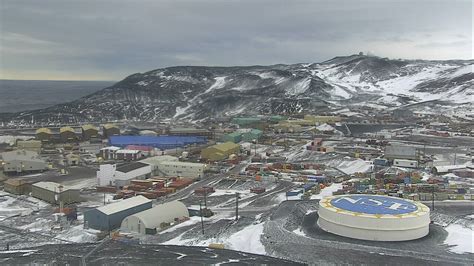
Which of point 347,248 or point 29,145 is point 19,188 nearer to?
point 29,145

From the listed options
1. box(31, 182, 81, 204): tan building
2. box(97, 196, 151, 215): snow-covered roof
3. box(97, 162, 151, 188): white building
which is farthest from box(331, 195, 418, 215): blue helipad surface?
box(97, 162, 151, 188): white building

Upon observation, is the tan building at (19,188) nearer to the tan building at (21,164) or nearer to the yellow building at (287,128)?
the tan building at (21,164)

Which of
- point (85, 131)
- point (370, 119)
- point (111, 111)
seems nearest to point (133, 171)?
point (85, 131)

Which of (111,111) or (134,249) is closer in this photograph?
(134,249)

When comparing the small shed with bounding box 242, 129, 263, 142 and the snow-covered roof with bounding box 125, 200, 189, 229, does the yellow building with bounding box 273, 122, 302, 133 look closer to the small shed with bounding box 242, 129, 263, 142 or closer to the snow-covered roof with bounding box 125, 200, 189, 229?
the small shed with bounding box 242, 129, 263, 142

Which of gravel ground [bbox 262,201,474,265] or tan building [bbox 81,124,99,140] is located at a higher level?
tan building [bbox 81,124,99,140]

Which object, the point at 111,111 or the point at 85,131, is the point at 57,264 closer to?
Answer: the point at 85,131

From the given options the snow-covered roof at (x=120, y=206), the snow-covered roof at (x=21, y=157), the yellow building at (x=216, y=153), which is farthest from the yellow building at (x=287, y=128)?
the snow-covered roof at (x=120, y=206)
